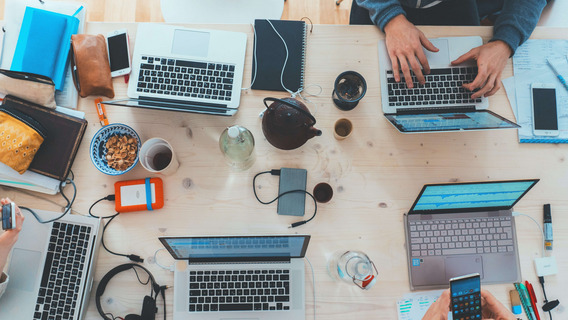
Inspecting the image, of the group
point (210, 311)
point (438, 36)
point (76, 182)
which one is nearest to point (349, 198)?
point (210, 311)

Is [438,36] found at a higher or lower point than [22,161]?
higher

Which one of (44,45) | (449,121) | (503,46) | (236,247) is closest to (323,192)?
(236,247)

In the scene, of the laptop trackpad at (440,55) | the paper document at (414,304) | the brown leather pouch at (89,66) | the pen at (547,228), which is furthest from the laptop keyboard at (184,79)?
the pen at (547,228)

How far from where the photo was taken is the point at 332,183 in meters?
1.07

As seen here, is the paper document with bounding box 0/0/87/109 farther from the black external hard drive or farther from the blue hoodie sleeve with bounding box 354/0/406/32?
the blue hoodie sleeve with bounding box 354/0/406/32

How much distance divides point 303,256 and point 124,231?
0.57m

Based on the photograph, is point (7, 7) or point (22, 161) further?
point (7, 7)

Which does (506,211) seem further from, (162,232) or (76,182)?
(76,182)

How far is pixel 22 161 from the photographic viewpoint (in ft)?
3.17

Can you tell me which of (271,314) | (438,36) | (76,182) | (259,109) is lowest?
(271,314)

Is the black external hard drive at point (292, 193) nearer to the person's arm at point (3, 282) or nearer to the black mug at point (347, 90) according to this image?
the black mug at point (347, 90)

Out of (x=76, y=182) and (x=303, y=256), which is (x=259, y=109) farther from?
(x=76, y=182)

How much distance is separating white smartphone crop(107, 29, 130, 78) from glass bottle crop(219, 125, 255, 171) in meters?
0.42

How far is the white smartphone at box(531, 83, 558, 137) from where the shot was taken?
1.09 metres
